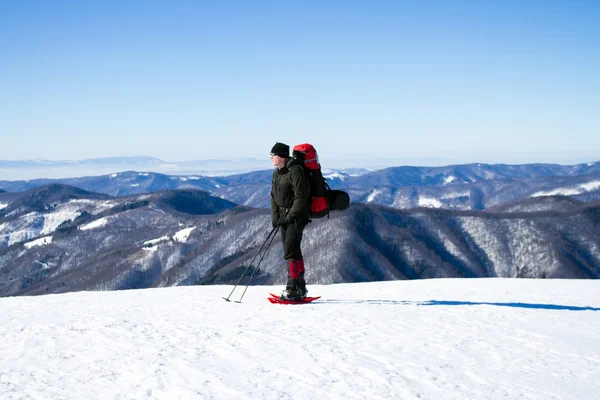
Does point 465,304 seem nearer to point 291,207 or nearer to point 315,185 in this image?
point 315,185

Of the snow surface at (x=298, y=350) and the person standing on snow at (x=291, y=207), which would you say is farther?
the person standing on snow at (x=291, y=207)

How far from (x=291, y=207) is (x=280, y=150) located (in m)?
1.45

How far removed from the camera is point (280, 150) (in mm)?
12453

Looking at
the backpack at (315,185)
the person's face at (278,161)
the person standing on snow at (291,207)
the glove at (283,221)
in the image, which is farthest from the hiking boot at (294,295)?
the person's face at (278,161)

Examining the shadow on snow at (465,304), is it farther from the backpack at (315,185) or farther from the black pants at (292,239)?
the backpack at (315,185)

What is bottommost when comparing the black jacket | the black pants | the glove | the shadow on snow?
the shadow on snow

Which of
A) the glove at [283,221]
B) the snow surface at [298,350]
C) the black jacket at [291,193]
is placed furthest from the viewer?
the glove at [283,221]

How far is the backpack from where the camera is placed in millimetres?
12289

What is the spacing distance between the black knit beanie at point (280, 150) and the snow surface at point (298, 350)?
12.1 ft

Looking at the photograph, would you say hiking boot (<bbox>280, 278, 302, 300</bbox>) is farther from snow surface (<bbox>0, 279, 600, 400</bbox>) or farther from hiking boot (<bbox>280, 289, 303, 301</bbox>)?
snow surface (<bbox>0, 279, 600, 400</bbox>)

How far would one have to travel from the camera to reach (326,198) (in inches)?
497

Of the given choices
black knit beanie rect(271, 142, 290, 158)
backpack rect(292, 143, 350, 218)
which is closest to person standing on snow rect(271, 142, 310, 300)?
black knit beanie rect(271, 142, 290, 158)

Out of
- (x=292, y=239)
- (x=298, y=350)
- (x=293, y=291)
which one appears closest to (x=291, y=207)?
(x=292, y=239)

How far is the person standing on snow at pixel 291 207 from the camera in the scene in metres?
12.0
